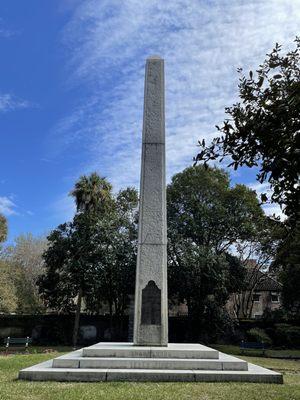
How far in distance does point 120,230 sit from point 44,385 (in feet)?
66.6

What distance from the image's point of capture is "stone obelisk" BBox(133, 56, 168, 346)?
1074cm

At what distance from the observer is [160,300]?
427 inches

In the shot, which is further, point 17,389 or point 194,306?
point 194,306

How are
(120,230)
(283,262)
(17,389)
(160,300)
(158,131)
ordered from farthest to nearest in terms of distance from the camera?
(120,230) → (283,262) → (158,131) → (160,300) → (17,389)

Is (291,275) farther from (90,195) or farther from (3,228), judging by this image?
(3,228)

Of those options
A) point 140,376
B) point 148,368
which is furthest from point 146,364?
point 140,376

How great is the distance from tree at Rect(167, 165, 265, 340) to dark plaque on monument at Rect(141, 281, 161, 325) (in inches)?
568

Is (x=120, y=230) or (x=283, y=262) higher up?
(x=120, y=230)

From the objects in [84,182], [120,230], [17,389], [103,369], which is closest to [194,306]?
[120,230]

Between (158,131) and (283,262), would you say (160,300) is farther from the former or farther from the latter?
(283,262)

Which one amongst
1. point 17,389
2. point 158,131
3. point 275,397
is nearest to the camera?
point 275,397

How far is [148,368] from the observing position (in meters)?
8.73

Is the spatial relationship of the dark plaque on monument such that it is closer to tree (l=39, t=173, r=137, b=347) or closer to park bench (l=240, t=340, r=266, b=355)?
park bench (l=240, t=340, r=266, b=355)

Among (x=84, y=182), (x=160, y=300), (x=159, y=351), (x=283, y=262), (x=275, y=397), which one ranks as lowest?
(x=275, y=397)
